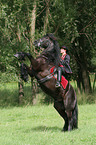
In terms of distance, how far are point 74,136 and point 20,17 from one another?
1034 centimetres

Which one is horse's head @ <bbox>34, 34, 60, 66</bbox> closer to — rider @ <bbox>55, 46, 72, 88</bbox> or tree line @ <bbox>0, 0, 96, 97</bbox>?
rider @ <bbox>55, 46, 72, 88</bbox>

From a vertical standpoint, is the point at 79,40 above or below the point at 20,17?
below

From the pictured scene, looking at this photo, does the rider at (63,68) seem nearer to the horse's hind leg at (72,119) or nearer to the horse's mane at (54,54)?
the horse's mane at (54,54)

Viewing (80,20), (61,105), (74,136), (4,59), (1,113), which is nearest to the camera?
(74,136)

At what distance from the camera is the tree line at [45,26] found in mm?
15727

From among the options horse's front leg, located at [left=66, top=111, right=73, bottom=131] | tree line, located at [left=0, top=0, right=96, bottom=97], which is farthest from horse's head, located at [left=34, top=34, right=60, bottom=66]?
tree line, located at [left=0, top=0, right=96, bottom=97]

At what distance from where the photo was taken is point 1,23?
1559 cm

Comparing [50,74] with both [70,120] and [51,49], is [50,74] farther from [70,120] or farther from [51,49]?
[70,120]

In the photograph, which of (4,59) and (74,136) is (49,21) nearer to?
(4,59)

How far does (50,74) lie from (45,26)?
995cm

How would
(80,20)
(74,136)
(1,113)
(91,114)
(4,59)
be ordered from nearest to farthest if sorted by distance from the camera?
(74,136) → (91,114) → (1,113) → (4,59) → (80,20)

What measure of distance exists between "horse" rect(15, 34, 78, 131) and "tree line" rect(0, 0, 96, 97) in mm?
6750

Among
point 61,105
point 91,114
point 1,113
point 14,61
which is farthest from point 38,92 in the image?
point 61,105

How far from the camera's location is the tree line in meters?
15.7
